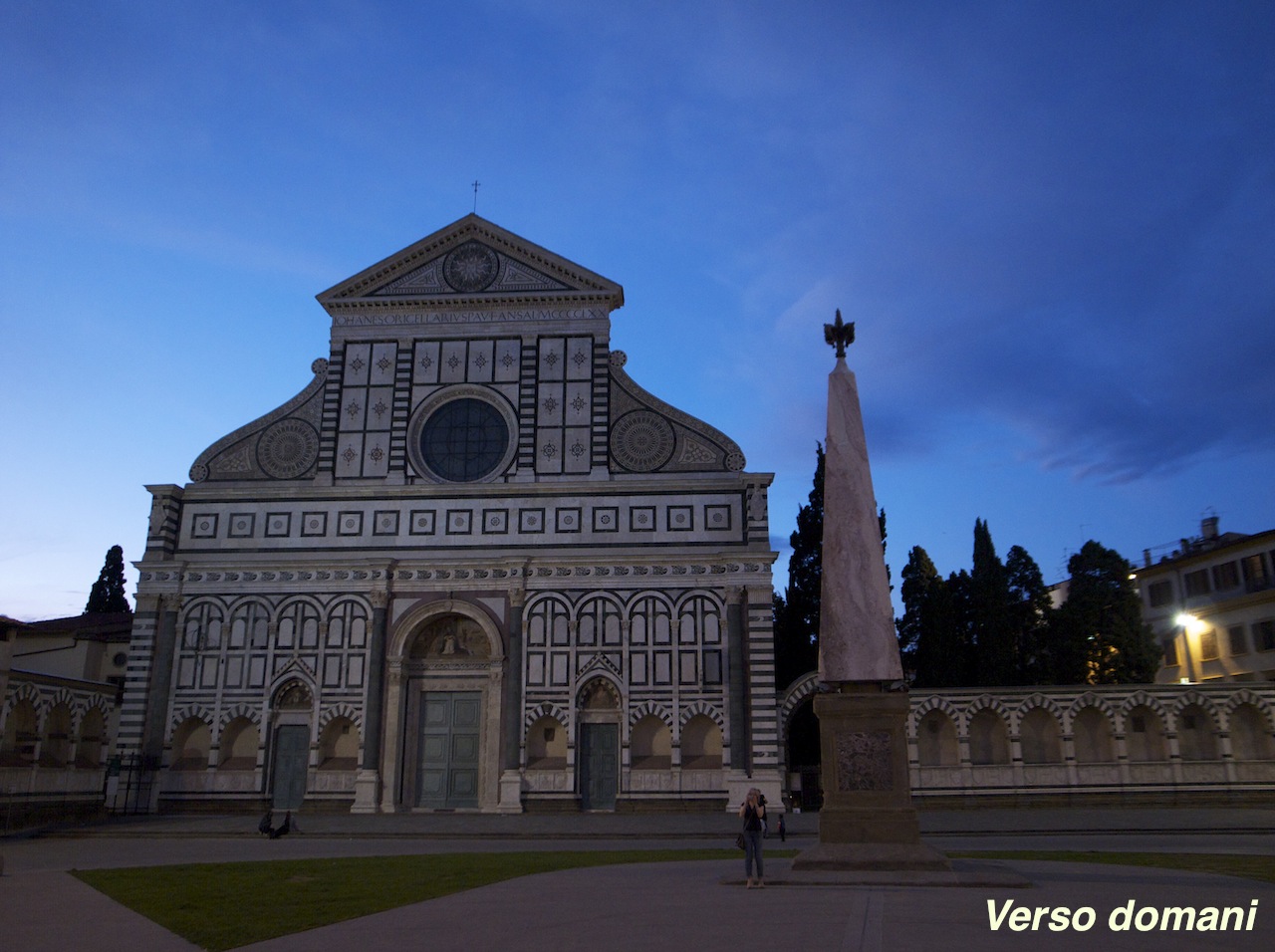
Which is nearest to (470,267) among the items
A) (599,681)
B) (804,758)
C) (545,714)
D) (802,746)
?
(599,681)

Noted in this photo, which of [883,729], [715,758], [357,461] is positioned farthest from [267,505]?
[883,729]

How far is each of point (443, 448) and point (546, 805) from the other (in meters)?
12.3

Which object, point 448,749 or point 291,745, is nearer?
point 448,749

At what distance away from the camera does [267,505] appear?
1308 inches

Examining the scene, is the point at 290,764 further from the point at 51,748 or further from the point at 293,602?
the point at 51,748

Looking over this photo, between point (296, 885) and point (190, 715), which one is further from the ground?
point (190, 715)

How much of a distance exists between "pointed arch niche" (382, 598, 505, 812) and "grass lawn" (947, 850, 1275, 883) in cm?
1676

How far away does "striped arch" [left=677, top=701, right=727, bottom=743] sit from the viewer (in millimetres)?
30188

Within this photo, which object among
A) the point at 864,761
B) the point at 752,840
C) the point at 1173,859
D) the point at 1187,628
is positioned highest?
the point at 1187,628

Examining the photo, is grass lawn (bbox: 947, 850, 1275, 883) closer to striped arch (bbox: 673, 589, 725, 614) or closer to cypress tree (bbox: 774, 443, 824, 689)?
striped arch (bbox: 673, 589, 725, 614)

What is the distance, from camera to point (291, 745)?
31.3m

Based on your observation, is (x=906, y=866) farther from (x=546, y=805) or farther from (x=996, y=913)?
(x=546, y=805)

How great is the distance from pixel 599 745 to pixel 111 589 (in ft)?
105

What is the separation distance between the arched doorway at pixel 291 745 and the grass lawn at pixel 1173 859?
21.1m
